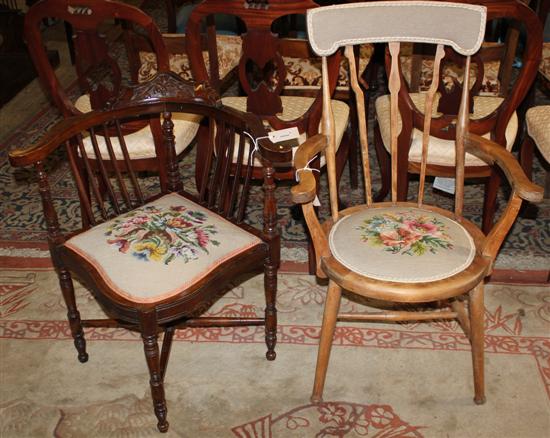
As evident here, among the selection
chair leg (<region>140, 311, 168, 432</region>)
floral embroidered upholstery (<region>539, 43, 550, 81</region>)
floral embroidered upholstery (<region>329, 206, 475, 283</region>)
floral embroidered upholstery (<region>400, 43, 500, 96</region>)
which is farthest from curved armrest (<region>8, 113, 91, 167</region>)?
floral embroidered upholstery (<region>539, 43, 550, 81</region>)

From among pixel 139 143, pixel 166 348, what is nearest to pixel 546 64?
pixel 139 143

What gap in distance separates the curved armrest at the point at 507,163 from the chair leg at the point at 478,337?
0.30 metres

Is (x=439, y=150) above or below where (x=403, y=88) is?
below

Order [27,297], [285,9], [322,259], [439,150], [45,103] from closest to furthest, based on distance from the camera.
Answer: [322,259] → [285,9] → [439,150] → [27,297] → [45,103]

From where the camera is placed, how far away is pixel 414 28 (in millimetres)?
1957

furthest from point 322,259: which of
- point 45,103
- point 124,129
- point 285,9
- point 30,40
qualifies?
point 45,103

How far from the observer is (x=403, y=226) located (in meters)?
1.96

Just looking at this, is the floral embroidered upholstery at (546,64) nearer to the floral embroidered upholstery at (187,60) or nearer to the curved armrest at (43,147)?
the floral embroidered upholstery at (187,60)

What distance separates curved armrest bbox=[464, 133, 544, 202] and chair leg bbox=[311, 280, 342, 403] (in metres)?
0.56

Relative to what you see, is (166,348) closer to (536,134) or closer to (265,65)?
(265,65)

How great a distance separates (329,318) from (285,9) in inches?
37.7

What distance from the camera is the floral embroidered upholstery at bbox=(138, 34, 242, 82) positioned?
3.17 metres

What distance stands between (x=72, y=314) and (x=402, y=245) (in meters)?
1.10

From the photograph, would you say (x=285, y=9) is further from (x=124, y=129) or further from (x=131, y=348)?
(x=131, y=348)
